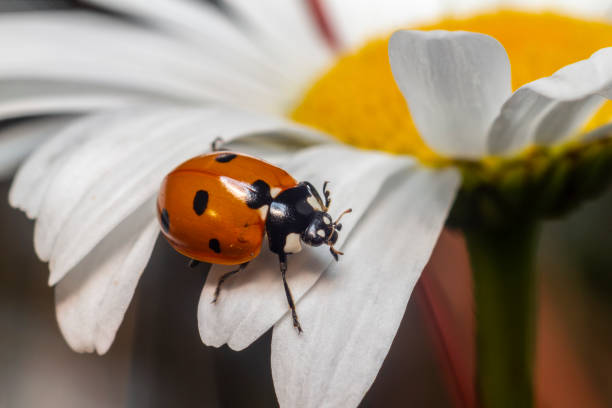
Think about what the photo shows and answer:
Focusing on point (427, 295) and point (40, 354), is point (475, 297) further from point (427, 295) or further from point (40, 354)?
point (40, 354)

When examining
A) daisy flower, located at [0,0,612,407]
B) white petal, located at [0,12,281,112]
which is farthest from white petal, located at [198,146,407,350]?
white petal, located at [0,12,281,112]

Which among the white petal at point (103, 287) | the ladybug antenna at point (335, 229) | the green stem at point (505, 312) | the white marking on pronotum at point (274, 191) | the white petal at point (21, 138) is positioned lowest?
the green stem at point (505, 312)

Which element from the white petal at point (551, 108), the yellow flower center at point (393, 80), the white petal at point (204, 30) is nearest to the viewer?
the white petal at point (551, 108)

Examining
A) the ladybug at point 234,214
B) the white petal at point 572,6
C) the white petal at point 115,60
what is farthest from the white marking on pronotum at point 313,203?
the white petal at point 572,6

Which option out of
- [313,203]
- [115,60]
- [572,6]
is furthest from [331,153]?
[572,6]

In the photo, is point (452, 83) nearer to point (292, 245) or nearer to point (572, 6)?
point (292, 245)

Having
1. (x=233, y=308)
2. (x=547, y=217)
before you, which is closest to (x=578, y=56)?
(x=547, y=217)

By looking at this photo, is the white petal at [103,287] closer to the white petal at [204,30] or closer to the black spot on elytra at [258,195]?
the black spot on elytra at [258,195]
